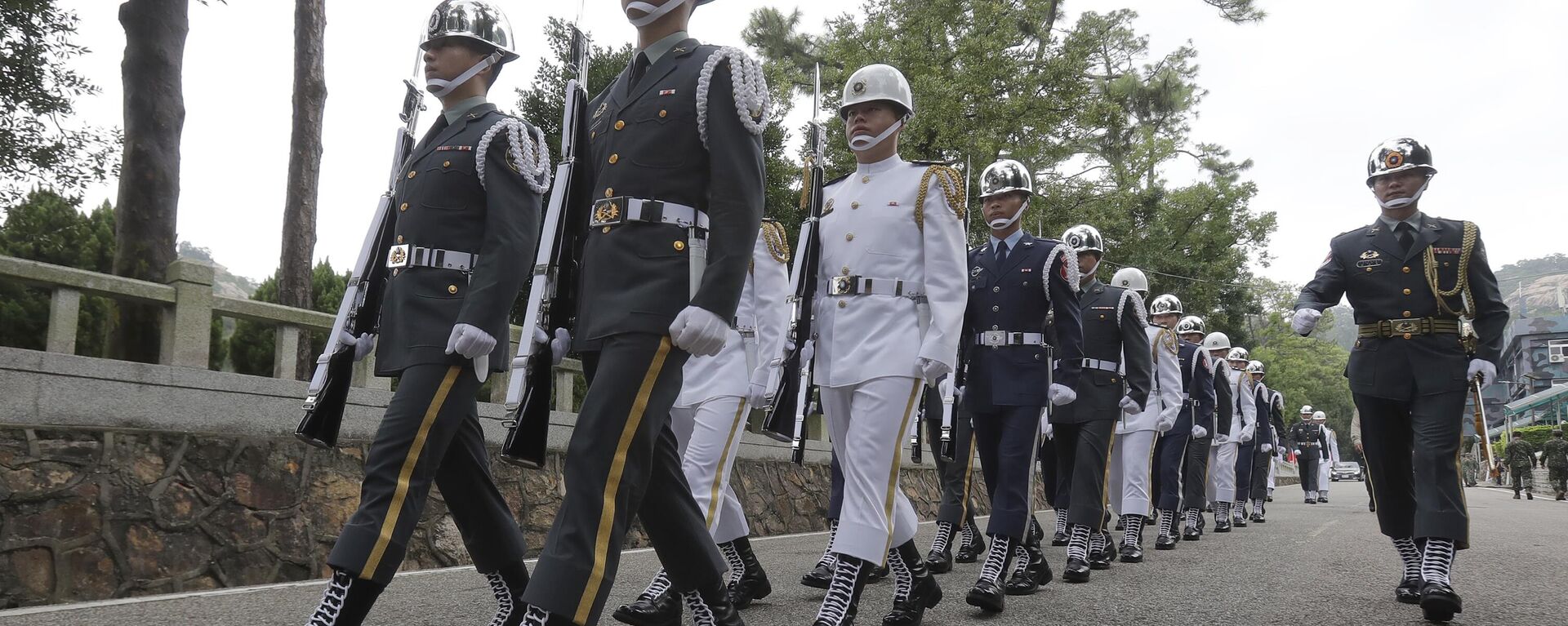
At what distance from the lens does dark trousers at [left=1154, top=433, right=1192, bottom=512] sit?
10.9 metres

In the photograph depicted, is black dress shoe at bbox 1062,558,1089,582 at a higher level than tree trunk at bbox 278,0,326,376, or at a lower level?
lower

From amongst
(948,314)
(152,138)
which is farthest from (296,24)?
(948,314)

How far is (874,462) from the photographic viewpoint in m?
4.66

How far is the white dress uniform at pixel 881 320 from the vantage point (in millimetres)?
4660

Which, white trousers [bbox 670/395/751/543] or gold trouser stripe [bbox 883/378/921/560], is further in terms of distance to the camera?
white trousers [bbox 670/395/751/543]

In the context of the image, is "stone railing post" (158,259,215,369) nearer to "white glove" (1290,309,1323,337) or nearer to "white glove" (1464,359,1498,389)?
"white glove" (1290,309,1323,337)

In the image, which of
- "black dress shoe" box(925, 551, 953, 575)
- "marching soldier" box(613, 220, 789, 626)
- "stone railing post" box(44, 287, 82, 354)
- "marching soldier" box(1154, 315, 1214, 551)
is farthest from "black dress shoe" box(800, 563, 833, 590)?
"marching soldier" box(1154, 315, 1214, 551)

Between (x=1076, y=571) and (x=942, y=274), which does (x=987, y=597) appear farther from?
(x=1076, y=571)

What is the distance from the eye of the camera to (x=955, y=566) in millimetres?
8359

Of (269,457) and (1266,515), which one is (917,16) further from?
(269,457)

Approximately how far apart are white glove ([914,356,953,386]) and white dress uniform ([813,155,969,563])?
0.7 inches

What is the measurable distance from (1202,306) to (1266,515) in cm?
1710

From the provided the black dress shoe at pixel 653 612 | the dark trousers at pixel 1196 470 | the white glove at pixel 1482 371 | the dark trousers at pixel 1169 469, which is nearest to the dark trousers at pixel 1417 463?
the white glove at pixel 1482 371

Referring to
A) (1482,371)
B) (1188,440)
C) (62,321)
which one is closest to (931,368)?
(1482,371)
